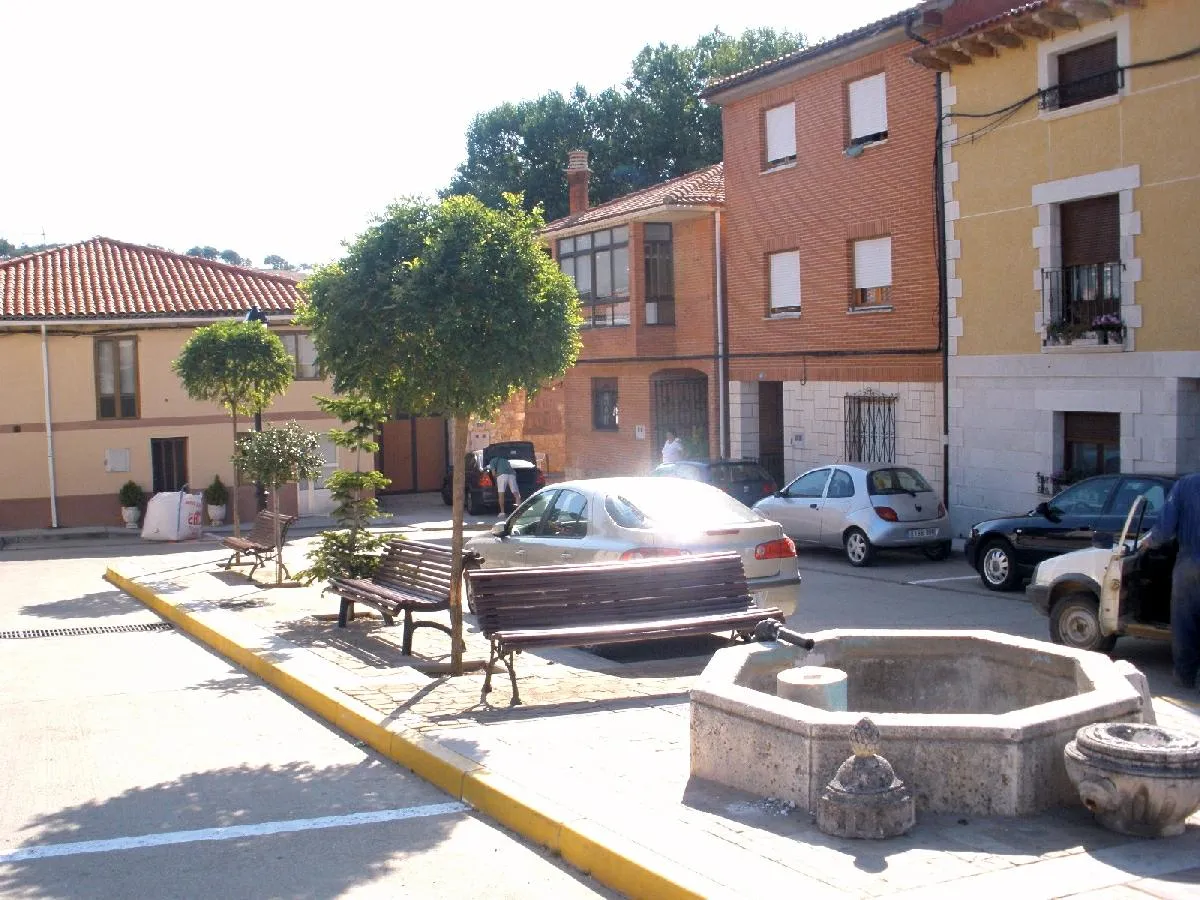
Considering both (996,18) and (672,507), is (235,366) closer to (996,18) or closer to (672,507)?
(672,507)

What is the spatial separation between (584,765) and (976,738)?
2256 mm

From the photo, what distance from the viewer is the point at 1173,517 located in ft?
29.6

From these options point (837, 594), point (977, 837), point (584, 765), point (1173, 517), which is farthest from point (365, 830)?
→ point (837, 594)

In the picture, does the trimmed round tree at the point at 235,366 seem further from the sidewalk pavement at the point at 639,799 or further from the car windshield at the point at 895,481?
the car windshield at the point at 895,481

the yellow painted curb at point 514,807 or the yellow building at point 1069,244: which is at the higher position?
A: the yellow building at point 1069,244

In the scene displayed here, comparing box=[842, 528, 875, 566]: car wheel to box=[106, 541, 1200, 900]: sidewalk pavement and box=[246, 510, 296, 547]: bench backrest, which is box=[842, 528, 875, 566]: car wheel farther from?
box=[106, 541, 1200, 900]: sidewalk pavement

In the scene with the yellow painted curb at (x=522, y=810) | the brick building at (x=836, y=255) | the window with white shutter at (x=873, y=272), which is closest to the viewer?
the yellow painted curb at (x=522, y=810)

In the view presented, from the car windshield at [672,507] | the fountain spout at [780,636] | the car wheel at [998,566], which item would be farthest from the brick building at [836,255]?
the fountain spout at [780,636]

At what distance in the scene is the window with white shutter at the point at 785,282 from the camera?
2472 cm

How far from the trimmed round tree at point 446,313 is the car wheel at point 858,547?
368 inches

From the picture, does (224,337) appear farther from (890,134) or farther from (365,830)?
(365,830)

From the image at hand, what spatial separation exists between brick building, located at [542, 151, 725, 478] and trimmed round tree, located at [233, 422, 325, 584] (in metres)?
11.9

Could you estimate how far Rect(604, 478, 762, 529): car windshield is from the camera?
11.4 meters

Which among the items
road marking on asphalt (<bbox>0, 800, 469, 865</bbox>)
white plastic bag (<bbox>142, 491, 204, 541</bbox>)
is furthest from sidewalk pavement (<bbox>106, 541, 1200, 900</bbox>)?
white plastic bag (<bbox>142, 491, 204, 541</bbox>)
